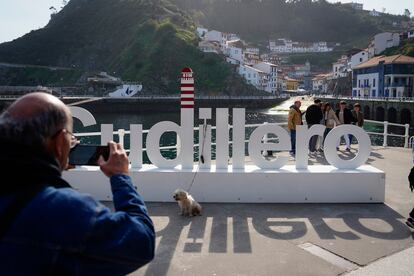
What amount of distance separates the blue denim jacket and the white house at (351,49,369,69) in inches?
3892

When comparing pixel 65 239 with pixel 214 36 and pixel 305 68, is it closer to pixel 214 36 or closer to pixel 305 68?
pixel 214 36

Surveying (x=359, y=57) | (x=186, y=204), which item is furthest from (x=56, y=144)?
(x=359, y=57)

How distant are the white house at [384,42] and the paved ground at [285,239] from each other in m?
91.9

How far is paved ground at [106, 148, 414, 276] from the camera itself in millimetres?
4398

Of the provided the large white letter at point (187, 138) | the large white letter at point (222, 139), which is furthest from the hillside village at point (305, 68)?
the large white letter at point (187, 138)

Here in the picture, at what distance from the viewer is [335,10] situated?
193875 mm

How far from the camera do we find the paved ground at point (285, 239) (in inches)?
173

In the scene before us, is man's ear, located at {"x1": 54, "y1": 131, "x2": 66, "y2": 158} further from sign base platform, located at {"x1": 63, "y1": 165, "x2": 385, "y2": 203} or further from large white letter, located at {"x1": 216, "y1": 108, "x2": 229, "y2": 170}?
large white letter, located at {"x1": 216, "y1": 108, "x2": 229, "y2": 170}

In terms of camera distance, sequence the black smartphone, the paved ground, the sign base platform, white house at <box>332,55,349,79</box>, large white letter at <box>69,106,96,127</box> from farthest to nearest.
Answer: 1. white house at <box>332,55,349,79</box>
2. large white letter at <box>69,106,96,127</box>
3. the sign base platform
4. the paved ground
5. the black smartphone

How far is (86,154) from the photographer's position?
2070mm

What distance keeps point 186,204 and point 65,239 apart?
4824mm

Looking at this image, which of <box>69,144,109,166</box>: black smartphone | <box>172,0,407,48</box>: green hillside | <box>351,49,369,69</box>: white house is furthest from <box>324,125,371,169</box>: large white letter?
<box>172,0,407,48</box>: green hillside

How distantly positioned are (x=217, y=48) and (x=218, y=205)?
4023 inches

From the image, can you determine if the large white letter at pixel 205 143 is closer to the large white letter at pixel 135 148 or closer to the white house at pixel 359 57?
the large white letter at pixel 135 148
